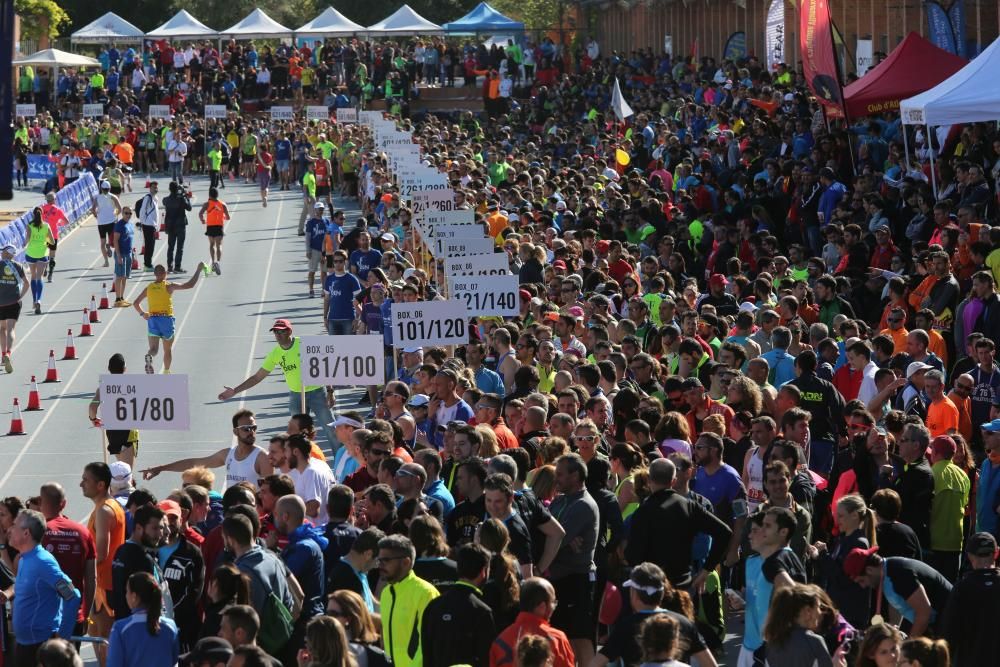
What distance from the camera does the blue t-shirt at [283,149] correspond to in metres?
45.7

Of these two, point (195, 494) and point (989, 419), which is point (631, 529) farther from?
point (989, 419)

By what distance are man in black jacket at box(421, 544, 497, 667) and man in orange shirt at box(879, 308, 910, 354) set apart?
773 cm

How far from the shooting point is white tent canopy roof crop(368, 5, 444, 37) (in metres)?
59.5

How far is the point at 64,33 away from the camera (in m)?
79.4

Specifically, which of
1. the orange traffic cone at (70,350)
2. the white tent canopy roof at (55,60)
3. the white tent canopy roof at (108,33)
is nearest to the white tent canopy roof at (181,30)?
the white tent canopy roof at (108,33)

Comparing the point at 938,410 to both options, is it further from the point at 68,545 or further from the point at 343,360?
the point at 68,545

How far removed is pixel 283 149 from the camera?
45719 mm

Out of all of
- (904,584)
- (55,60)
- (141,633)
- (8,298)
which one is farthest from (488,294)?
(55,60)

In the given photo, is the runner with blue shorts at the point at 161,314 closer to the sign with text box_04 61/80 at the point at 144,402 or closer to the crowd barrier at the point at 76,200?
the sign with text box_04 61/80 at the point at 144,402

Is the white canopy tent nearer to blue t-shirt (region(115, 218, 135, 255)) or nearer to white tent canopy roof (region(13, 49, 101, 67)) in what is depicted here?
blue t-shirt (region(115, 218, 135, 255))

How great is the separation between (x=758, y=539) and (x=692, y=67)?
36.6 m

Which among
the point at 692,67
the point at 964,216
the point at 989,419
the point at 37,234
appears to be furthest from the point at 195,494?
the point at 692,67

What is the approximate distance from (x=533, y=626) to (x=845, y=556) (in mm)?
2157

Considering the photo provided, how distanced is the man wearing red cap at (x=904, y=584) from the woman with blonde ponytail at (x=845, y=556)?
0.06 metres
